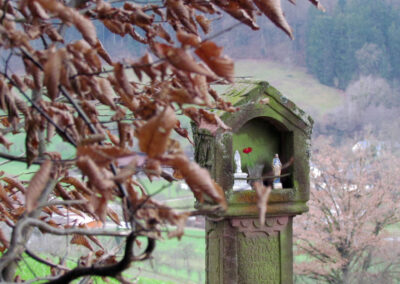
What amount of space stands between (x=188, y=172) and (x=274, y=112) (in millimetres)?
2310

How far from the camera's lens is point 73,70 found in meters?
0.97

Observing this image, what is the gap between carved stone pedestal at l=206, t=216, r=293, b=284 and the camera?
3.05 m

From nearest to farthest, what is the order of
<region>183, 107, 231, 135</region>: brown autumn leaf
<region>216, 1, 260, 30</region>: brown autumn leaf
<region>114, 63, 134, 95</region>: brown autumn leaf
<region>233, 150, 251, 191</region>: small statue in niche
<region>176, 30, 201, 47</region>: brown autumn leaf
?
<region>176, 30, 201, 47</region>: brown autumn leaf, <region>114, 63, 134, 95</region>: brown autumn leaf, <region>216, 1, 260, 30</region>: brown autumn leaf, <region>183, 107, 231, 135</region>: brown autumn leaf, <region>233, 150, 251, 191</region>: small statue in niche

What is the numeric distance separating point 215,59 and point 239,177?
2285 mm

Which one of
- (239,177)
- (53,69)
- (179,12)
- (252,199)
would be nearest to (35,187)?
(53,69)

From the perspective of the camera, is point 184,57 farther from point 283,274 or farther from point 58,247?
point 58,247

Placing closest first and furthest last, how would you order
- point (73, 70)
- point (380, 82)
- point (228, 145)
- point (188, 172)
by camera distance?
point (188, 172) < point (73, 70) < point (228, 145) < point (380, 82)

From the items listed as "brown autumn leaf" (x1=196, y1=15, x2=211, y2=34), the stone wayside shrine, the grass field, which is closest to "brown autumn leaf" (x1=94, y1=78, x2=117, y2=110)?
"brown autumn leaf" (x1=196, y1=15, x2=211, y2=34)

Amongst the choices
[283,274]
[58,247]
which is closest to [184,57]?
[283,274]

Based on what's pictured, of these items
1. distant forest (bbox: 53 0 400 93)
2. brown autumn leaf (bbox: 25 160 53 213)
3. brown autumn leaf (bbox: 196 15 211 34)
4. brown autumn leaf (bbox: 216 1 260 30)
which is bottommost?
brown autumn leaf (bbox: 25 160 53 213)

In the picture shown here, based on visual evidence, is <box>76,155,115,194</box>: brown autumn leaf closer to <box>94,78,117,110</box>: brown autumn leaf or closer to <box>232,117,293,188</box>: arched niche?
<box>94,78,117,110</box>: brown autumn leaf

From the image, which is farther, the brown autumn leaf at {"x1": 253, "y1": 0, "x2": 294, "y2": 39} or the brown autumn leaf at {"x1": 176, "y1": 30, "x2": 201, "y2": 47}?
the brown autumn leaf at {"x1": 253, "y1": 0, "x2": 294, "y2": 39}

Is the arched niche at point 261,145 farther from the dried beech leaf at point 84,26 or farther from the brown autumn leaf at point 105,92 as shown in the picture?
the dried beech leaf at point 84,26

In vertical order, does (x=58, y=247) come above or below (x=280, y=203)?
below
